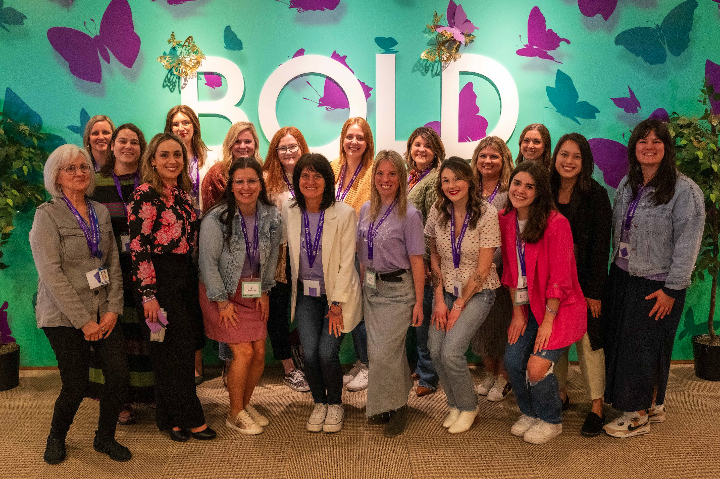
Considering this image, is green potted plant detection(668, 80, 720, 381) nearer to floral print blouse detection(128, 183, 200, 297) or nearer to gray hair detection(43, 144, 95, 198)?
floral print blouse detection(128, 183, 200, 297)

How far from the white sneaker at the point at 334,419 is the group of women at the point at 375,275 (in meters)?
0.01

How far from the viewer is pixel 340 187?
12.2 ft

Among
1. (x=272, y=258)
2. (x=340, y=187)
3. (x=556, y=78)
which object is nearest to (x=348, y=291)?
(x=272, y=258)

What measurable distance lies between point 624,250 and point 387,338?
150 centimetres

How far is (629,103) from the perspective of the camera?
412 cm

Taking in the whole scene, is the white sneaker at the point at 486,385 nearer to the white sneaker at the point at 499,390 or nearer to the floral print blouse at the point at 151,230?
the white sneaker at the point at 499,390

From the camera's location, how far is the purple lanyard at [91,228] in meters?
2.81

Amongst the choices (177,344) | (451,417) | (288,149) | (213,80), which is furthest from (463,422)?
(213,80)

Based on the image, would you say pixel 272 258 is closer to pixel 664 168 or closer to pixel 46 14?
pixel 664 168

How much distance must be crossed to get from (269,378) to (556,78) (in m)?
3.21

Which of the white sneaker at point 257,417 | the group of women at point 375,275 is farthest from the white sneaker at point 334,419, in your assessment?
the white sneaker at point 257,417

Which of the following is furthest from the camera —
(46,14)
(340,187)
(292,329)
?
(292,329)

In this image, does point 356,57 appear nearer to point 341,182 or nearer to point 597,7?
point 341,182

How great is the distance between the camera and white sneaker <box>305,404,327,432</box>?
321cm
